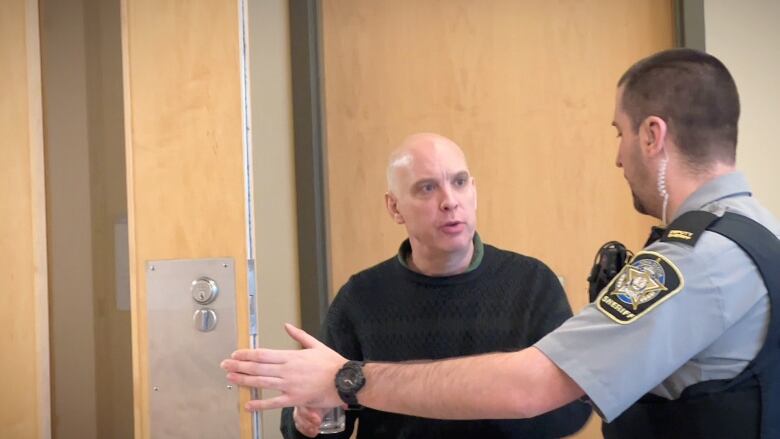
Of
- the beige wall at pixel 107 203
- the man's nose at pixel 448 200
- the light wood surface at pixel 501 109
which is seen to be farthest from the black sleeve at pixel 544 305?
the beige wall at pixel 107 203

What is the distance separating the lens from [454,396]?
1.25 m

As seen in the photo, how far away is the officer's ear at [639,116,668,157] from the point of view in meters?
1.29

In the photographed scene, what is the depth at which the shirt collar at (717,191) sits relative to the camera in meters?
1.26

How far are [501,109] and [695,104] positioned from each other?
4.55 feet

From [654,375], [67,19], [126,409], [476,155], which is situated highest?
[67,19]

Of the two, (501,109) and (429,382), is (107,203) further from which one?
(429,382)

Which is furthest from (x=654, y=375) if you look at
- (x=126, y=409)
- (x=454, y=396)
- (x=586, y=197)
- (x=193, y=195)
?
(x=126, y=409)

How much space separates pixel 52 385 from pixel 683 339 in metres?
2.17

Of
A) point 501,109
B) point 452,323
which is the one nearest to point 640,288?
point 452,323

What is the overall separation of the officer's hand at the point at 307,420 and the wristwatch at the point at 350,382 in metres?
0.26

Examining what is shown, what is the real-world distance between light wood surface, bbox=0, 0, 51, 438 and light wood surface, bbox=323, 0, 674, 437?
1.00 m

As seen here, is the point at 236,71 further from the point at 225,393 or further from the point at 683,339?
the point at 683,339

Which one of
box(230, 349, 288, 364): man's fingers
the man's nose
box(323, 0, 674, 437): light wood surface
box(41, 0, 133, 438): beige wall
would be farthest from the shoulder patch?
box(41, 0, 133, 438): beige wall

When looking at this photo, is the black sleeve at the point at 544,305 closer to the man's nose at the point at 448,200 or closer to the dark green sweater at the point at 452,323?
the dark green sweater at the point at 452,323
